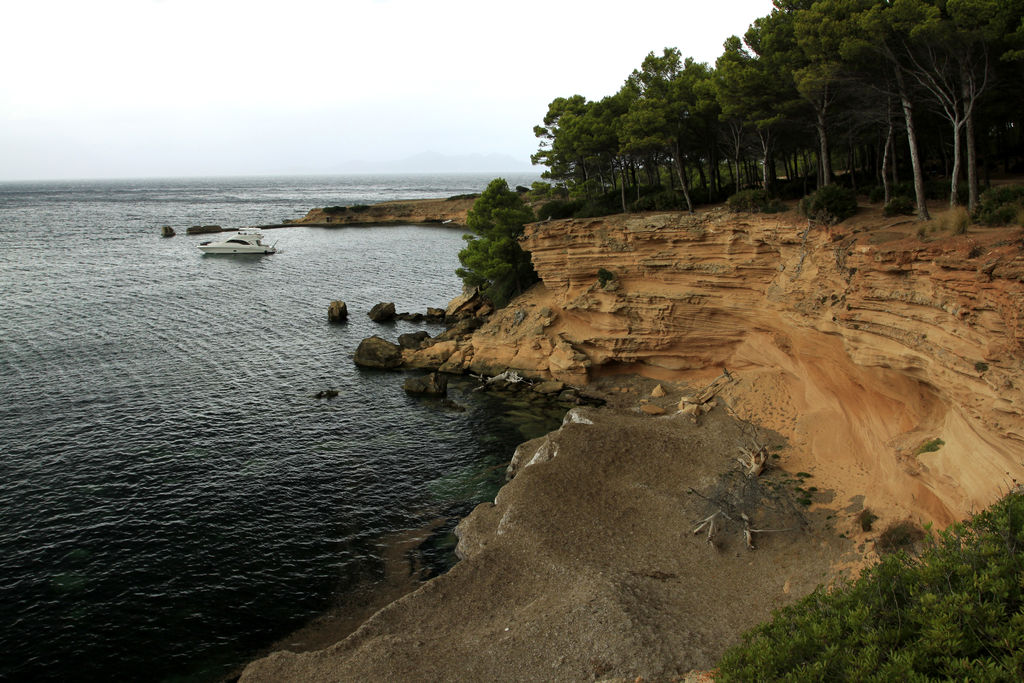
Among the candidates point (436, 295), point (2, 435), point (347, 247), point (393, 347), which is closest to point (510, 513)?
point (393, 347)

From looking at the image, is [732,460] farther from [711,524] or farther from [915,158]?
[915,158]

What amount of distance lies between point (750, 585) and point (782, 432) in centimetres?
1247

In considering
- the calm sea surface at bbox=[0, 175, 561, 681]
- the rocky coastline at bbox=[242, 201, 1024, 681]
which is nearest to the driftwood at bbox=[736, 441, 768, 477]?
the rocky coastline at bbox=[242, 201, 1024, 681]

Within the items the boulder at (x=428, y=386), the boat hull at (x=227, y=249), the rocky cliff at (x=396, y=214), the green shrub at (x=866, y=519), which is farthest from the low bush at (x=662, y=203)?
the rocky cliff at (x=396, y=214)

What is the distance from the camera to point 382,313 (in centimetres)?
6347

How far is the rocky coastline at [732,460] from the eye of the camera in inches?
735

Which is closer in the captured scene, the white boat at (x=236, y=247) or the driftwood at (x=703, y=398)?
the driftwood at (x=703, y=398)

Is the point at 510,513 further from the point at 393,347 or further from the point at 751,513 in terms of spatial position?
the point at 393,347

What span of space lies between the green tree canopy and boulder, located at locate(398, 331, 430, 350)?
8225mm

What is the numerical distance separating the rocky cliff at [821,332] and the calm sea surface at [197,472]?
8.50 m

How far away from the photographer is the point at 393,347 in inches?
1999

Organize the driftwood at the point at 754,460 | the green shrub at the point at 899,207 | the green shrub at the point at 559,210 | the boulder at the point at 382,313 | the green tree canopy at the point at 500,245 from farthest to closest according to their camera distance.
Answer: the boulder at the point at 382,313 → the green shrub at the point at 559,210 → the green tree canopy at the point at 500,245 → the green shrub at the point at 899,207 → the driftwood at the point at 754,460

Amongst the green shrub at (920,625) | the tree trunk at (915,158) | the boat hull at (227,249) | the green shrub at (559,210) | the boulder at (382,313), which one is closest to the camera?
the green shrub at (920,625)

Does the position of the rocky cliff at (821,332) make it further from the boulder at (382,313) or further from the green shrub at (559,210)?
the boulder at (382,313)
